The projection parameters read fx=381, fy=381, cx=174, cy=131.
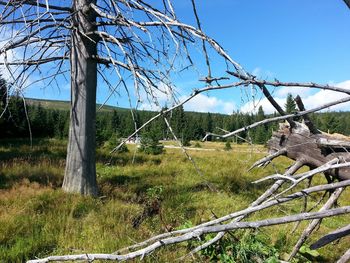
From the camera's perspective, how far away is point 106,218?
546cm

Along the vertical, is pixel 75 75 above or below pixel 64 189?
above

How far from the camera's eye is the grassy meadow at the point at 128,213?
402 cm

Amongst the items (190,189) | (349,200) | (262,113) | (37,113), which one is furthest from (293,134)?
(37,113)

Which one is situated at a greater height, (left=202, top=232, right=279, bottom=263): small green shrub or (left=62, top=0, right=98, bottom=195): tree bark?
(left=62, top=0, right=98, bottom=195): tree bark

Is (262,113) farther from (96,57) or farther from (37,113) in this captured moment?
(37,113)

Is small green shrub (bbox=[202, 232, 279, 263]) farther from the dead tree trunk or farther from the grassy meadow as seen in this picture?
the dead tree trunk

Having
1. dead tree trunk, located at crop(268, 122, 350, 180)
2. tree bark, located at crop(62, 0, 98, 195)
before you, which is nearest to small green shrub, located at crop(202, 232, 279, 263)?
dead tree trunk, located at crop(268, 122, 350, 180)

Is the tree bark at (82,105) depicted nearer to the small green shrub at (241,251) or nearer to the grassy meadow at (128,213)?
the grassy meadow at (128,213)

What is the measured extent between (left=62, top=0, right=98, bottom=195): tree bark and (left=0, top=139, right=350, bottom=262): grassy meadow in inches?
19.2

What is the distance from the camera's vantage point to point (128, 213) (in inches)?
230

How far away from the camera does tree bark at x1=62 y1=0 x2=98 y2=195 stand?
727 centimetres

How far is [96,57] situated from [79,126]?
1365 millimetres

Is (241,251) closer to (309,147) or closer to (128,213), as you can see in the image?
(309,147)

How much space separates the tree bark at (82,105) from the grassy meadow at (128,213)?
489 mm
